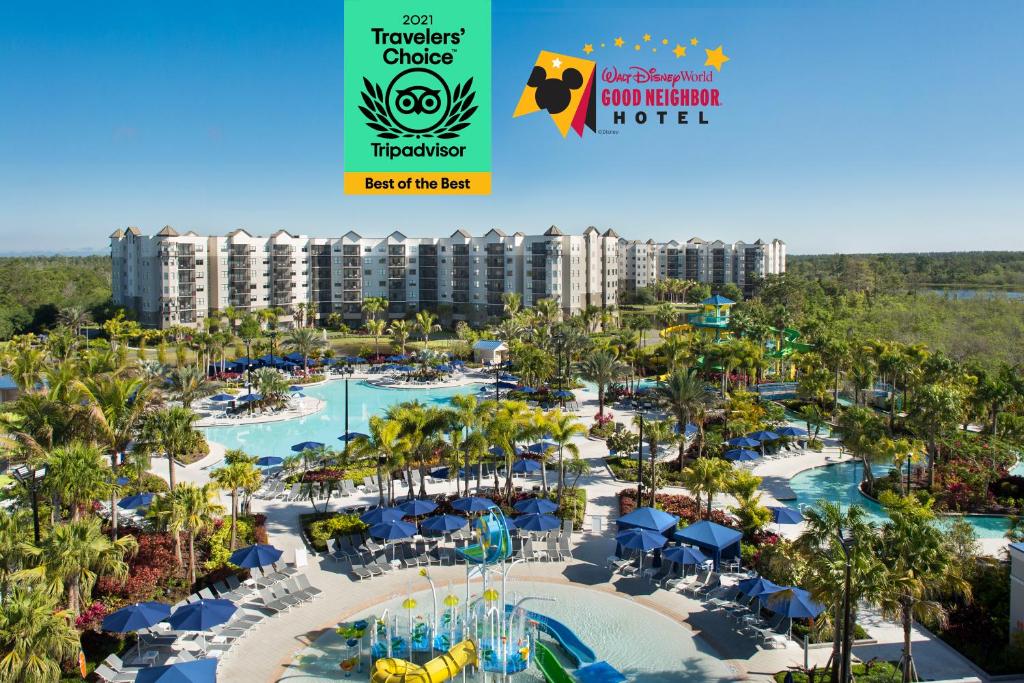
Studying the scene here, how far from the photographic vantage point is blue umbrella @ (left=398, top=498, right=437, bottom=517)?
2327 centimetres

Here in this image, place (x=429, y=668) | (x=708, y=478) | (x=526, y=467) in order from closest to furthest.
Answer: (x=429, y=668), (x=708, y=478), (x=526, y=467)

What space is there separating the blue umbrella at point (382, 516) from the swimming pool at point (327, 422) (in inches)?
535

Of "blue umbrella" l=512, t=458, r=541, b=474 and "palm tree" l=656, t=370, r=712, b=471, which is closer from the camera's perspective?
"blue umbrella" l=512, t=458, r=541, b=474

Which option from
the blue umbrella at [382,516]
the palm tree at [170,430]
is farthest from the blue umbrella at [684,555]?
the palm tree at [170,430]

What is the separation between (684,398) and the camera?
31.5m

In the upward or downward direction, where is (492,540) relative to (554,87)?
downward

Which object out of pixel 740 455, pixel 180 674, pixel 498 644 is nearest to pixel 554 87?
pixel 740 455

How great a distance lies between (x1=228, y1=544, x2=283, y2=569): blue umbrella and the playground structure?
3315 mm

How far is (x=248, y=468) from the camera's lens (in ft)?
75.0

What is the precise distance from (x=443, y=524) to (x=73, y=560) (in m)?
9.82

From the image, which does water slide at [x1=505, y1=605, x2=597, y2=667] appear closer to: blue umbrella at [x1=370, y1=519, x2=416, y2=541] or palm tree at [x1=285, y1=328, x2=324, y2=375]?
blue umbrella at [x1=370, y1=519, x2=416, y2=541]

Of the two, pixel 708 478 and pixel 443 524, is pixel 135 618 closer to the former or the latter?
pixel 443 524

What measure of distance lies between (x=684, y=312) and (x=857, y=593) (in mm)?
87316

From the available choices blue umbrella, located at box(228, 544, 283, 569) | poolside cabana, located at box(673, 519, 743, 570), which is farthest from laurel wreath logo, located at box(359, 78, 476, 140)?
poolside cabana, located at box(673, 519, 743, 570)
